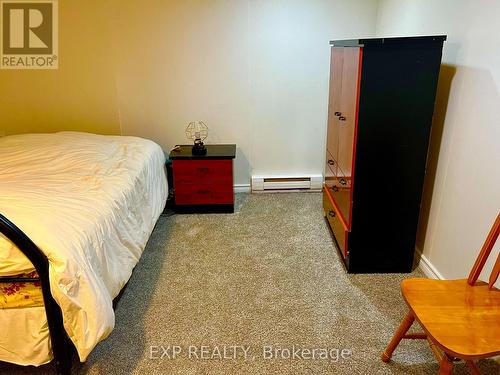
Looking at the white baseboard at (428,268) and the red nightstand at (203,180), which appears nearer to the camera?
the white baseboard at (428,268)

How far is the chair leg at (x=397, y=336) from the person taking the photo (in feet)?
5.24

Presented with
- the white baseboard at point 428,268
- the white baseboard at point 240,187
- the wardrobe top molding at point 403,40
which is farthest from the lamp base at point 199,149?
the white baseboard at point 428,268

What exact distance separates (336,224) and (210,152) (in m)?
1.27

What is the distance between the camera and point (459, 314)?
1.38 m

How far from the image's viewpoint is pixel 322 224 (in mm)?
3062

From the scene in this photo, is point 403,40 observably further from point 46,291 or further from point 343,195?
point 46,291

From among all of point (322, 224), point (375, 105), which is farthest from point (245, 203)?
point (375, 105)

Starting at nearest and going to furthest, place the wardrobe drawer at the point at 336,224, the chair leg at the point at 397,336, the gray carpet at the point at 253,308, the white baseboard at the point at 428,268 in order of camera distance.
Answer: the chair leg at the point at 397,336 → the gray carpet at the point at 253,308 → the white baseboard at the point at 428,268 → the wardrobe drawer at the point at 336,224

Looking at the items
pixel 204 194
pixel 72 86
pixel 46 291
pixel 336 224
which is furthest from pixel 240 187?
pixel 46 291

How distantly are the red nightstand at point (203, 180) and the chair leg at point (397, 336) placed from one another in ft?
6.15

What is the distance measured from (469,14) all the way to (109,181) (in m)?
2.13

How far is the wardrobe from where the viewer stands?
1979 mm

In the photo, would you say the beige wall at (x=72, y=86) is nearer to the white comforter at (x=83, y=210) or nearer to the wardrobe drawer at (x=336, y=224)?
the white comforter at (x=83, y=210)

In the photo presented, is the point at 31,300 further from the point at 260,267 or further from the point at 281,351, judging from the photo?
the point at 260,267
